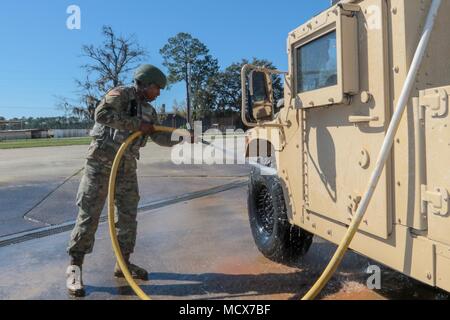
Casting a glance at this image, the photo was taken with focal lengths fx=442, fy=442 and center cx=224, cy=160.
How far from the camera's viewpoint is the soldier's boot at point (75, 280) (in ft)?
11.8

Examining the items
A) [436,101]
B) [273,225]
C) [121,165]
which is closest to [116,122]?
[121,165]

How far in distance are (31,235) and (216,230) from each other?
2.36 m

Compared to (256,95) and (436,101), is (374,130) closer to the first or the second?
(436,101)

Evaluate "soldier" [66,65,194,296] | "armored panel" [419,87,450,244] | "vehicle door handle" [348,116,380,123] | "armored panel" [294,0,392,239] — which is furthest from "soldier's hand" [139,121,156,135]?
"armored panel" [419,87,450,244]

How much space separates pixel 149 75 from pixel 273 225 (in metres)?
1.83

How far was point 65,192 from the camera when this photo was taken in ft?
28.9

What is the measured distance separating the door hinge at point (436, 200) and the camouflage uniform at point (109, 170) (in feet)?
7.70

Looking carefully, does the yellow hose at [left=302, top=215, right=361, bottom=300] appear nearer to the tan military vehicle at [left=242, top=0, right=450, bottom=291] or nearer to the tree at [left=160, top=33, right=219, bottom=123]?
the tan military vehicle at [left=242, top=0, right=450, bottom=291]

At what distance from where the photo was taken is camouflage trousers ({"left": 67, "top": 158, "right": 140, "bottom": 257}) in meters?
3.76

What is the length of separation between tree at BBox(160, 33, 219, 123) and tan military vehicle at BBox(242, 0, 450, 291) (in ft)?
171

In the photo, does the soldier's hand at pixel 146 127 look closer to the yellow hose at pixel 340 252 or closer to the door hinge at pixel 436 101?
the yellow hose at pixel 340 252

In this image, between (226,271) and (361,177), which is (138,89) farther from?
(361,177)

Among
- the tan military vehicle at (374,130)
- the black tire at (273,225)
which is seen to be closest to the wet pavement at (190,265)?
the black tire at (273,225)
